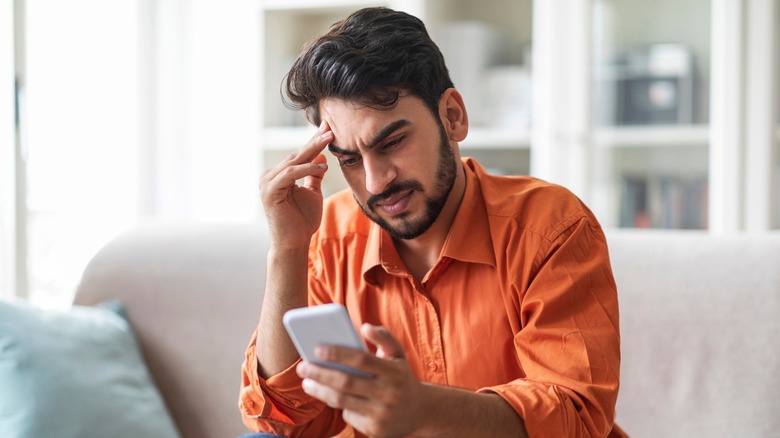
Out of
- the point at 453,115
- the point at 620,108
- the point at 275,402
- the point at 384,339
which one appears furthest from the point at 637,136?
the point at 384,339

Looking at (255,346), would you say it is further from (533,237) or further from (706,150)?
(706,150)

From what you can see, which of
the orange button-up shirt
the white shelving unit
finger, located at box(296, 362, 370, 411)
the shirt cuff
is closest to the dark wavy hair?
the orange button-up shirt

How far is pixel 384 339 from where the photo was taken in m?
0.92

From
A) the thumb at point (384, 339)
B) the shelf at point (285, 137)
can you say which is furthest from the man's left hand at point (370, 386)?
the shelf at point (285, 137)

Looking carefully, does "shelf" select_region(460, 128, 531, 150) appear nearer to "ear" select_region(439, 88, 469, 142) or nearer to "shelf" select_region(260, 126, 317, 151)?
"shelf" select_region(260, 126, 317, 151)

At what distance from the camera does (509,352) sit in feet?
4.58

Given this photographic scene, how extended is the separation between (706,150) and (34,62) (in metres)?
1.99

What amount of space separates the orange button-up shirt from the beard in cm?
6

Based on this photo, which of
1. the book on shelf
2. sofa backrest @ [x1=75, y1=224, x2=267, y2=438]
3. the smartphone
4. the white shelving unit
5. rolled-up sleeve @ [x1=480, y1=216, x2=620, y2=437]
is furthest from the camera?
the book on shelf

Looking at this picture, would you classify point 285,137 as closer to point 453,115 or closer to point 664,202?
point 664,202

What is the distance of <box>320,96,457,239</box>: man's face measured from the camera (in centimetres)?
131

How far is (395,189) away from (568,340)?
0.35 metres

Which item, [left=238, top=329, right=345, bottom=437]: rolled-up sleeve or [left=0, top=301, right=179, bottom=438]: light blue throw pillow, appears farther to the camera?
[left=0, top=301, right=179, bottom=438]: light blue throw pillow

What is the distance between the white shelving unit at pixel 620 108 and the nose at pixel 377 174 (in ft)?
4.60
